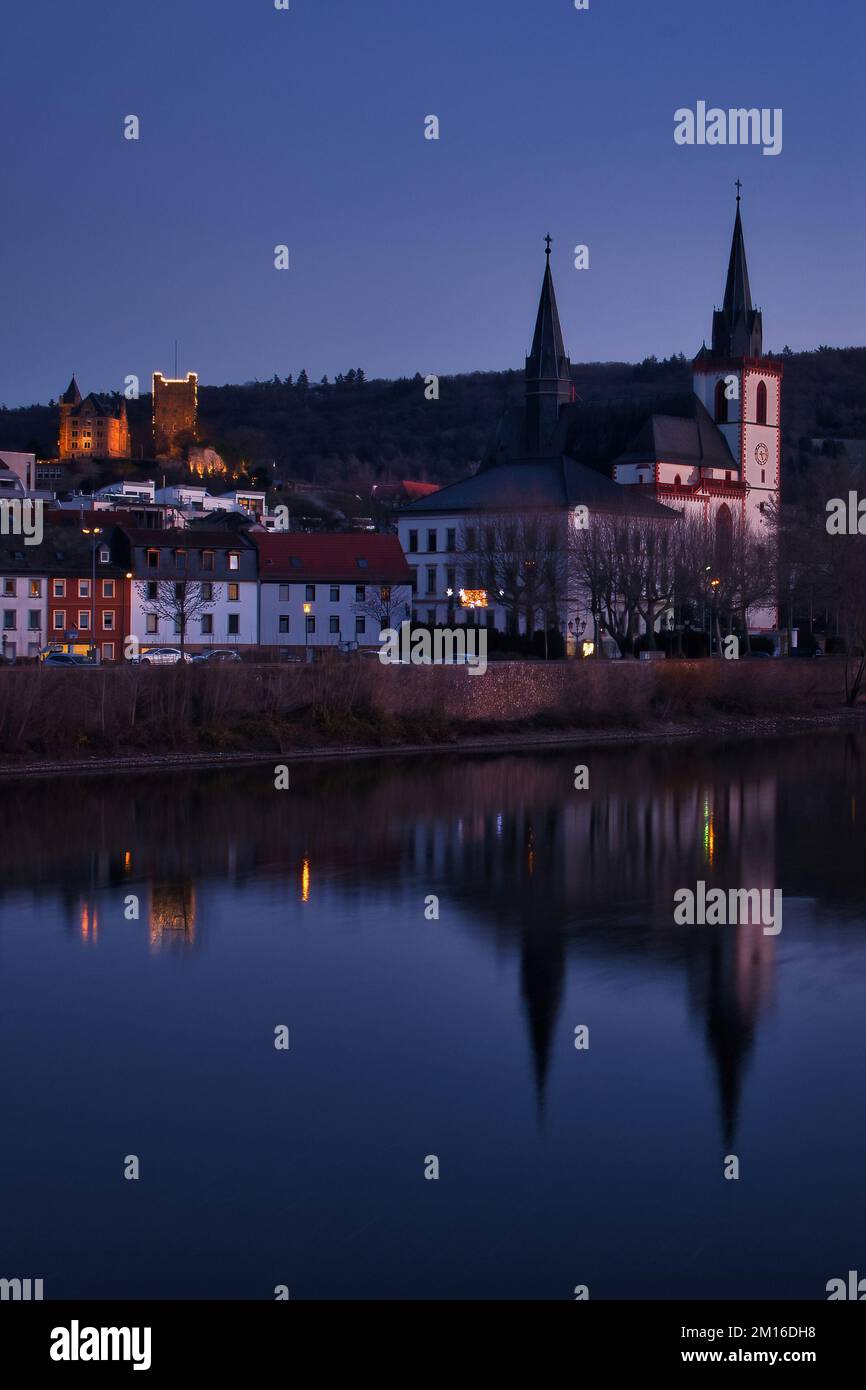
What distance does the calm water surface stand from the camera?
1344cm

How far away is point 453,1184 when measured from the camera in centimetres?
1482

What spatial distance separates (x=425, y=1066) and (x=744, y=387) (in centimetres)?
10319

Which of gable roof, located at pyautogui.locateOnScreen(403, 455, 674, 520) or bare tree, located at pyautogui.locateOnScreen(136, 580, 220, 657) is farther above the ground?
gable roof, located at pyautogui.locateOnScreen(403, 455, 674, 520)

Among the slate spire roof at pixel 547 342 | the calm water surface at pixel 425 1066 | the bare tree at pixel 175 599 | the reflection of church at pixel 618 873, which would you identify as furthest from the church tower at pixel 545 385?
the calm water surface at pixel 425 1066

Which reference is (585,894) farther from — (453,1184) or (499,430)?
(499,430)

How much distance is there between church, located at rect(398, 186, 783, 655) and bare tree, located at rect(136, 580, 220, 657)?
1380 centimetres

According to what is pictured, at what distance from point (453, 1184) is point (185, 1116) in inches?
126

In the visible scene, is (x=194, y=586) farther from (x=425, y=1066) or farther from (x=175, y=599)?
(x=425, y=1066)

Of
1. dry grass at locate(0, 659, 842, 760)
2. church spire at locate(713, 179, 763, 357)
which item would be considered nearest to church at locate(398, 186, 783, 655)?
church spire at locate(713, 179, 763, 357)

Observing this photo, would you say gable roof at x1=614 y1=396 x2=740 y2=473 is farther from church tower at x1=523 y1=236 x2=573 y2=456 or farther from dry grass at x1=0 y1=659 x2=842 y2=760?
dry grass at x1=0 y1=659 x2=842 y2=760

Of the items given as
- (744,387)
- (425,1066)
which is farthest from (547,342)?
(425,1066)

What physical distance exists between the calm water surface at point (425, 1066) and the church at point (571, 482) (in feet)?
168

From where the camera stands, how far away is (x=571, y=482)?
94812 millimetres
